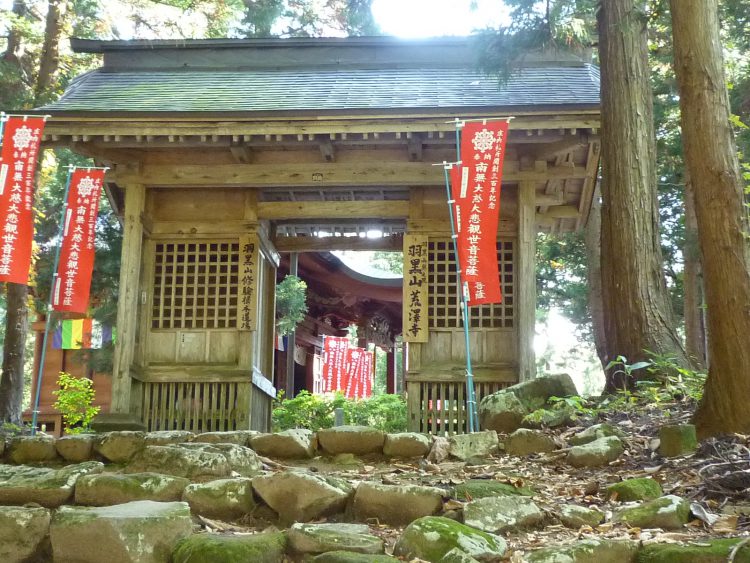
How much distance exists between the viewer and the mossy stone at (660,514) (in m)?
4.29

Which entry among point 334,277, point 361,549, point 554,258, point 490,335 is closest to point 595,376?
point 554,258

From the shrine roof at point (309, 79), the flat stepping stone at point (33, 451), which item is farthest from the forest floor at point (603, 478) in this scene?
the shrine roof at point (309, 79)

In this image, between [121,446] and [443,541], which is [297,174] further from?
[443,541]

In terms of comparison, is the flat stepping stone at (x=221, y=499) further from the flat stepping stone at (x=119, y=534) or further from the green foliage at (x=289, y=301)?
the green foliage at (x=289, y=301)

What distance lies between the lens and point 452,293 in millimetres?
10734

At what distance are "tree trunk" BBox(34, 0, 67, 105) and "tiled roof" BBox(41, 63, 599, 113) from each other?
1.88 metres

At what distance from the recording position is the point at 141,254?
1054 cm

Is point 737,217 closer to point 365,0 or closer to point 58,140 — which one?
point 365,0

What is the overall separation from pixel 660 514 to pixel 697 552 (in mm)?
642

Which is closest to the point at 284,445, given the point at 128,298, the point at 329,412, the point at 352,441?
the point at 352,441

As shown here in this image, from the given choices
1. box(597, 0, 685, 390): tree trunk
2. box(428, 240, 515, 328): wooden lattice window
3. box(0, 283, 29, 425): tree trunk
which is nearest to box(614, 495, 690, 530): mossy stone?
box(597, 0, 685, 390): tree trunk

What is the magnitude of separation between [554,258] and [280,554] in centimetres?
A: 1603

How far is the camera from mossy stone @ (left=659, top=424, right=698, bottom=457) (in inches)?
216

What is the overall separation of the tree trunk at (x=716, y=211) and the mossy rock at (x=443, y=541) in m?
2.24
